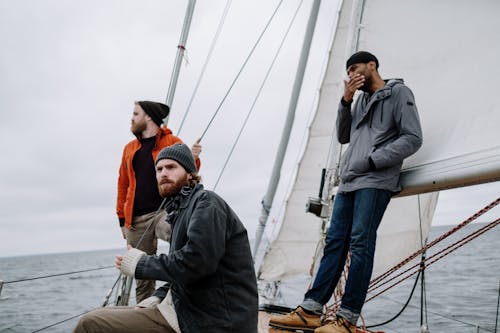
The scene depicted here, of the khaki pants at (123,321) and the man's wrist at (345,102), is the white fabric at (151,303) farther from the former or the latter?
the man's wrist at (345,102)

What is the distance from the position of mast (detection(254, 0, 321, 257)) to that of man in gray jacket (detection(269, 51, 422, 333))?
4.38 m

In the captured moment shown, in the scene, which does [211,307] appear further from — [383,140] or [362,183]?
[383,140]

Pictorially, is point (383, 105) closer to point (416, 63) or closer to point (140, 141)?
point (416, 63)

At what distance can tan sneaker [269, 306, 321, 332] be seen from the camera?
2344mm

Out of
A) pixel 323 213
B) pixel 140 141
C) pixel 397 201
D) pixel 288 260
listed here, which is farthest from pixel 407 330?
pixel 140 141

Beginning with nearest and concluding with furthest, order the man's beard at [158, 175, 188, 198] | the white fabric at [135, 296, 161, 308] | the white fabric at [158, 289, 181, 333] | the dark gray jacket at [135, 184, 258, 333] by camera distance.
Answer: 1. the dark gray jacket at [135, 184, 258, 333]
2. the white fabric at [158, 289, 181, 333]
3. the white fabric at [135, 296, 161, 308]
4. the man's beard at [158, 175, 188, 198]

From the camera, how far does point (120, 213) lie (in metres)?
3.62

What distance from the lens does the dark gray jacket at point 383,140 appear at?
2.24 meters

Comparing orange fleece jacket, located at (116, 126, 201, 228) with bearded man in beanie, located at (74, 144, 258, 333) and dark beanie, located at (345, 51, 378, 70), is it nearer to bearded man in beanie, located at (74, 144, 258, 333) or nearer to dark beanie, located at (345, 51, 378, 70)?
dark beanie, located at (345, 51, 378, 70)

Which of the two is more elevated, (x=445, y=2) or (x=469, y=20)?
(x=445, y=2)

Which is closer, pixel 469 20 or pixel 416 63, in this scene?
pixel 469 20

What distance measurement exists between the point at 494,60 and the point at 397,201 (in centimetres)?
262

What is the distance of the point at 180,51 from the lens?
4.32 meters

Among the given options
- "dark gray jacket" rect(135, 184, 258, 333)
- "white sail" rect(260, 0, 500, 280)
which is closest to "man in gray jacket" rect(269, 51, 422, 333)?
"white sail" rect(260, 0, 500, 280)
